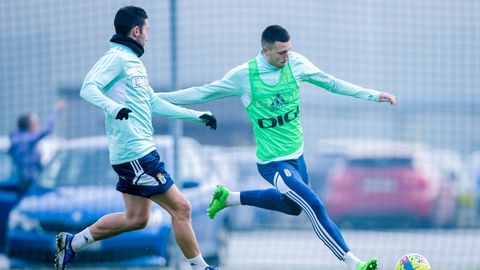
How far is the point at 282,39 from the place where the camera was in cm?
849

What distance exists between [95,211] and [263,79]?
4054mm

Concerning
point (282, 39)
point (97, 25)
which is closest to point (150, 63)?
point (97, 25)

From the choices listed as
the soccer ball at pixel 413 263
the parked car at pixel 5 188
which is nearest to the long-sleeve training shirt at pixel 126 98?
the soccer ball at pixel 413 263

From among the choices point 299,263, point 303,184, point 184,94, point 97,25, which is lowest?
point 299,263

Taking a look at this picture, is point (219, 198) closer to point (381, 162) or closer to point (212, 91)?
point (212, 91)

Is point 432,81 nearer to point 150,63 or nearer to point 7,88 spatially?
point 150,63

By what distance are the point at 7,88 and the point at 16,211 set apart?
1.45m

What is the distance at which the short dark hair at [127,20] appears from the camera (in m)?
8.02

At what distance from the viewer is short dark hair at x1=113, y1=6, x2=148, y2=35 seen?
8021 mm

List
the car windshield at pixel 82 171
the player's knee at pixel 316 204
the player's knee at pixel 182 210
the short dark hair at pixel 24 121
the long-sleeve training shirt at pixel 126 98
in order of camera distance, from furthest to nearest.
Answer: the short dark hair at pixel 24 121 → the car windshield at pixel 82 171 → the player's knee at pixel 316 204 → the player's knee at pixel 182 210 → the long-sleeve training shirt at pixel 126 98

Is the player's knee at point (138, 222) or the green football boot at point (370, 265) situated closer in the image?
the green football boot at point (370, 265)

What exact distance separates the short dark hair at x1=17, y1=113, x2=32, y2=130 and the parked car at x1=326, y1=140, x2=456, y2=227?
4.91 m

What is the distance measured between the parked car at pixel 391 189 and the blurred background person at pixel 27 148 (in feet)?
15.3

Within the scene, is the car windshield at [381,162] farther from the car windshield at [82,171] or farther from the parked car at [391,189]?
the car windshield at [82,171]
